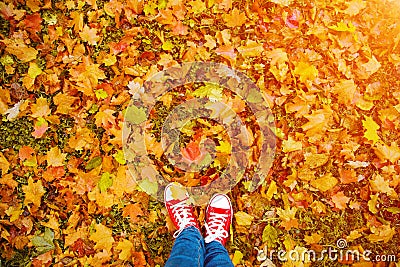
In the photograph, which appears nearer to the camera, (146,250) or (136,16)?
(146,250)

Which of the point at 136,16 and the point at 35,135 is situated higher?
the point at 136,16

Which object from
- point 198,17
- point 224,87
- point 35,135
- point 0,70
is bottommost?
point 35,135

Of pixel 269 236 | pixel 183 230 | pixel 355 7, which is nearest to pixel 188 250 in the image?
pixel 183 230

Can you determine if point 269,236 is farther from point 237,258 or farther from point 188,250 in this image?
point 188,250

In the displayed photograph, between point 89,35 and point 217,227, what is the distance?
5.71ft

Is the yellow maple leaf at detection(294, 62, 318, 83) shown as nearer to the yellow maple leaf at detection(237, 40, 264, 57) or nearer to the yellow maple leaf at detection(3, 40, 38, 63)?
the yellow maple leaf at detection(237, 40, 264, 57)

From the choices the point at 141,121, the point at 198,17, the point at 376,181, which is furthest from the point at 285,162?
the point at 198,17

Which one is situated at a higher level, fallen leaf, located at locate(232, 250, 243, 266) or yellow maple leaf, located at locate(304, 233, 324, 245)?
yellow maple leaf, located at locate(304, 233, 324, 245)

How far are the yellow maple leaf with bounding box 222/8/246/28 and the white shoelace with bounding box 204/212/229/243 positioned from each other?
1447 millimetres

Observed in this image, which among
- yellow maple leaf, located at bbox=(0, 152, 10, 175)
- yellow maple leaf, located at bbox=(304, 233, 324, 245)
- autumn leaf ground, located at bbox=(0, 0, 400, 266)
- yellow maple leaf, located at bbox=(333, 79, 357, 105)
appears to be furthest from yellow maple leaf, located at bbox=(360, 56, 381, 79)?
yellow maple leaf, located at bbox=(0, 152, 10, 175)

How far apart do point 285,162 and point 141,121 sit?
1.10 m

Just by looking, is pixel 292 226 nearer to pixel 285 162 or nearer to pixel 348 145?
pixel 285 162

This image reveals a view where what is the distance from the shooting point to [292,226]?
267 centimetres

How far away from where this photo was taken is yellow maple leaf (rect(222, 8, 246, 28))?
290 centimetres
